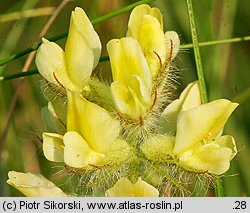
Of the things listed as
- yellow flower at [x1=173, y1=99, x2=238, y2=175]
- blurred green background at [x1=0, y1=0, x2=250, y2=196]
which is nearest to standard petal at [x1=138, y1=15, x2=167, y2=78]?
yellow flower at [x1=173, y1=99, x2=238, y2=175]

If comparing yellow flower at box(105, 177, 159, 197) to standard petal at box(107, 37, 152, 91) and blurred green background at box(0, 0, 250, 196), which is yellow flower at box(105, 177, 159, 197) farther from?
blurred green background at box(0, 0, 250, 196)

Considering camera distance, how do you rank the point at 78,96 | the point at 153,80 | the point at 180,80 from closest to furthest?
the point at 78,96, the point at 153,80, the point at 180,80

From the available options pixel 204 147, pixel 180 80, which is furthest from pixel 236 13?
pixel 204 147

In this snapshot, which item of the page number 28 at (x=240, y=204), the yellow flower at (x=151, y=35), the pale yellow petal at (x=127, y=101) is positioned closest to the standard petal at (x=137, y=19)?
the yellow flower at (x=151, y=35)

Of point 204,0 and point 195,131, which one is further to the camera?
point 204,0

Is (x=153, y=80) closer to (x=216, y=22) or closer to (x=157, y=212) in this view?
(x=157, y=212)
